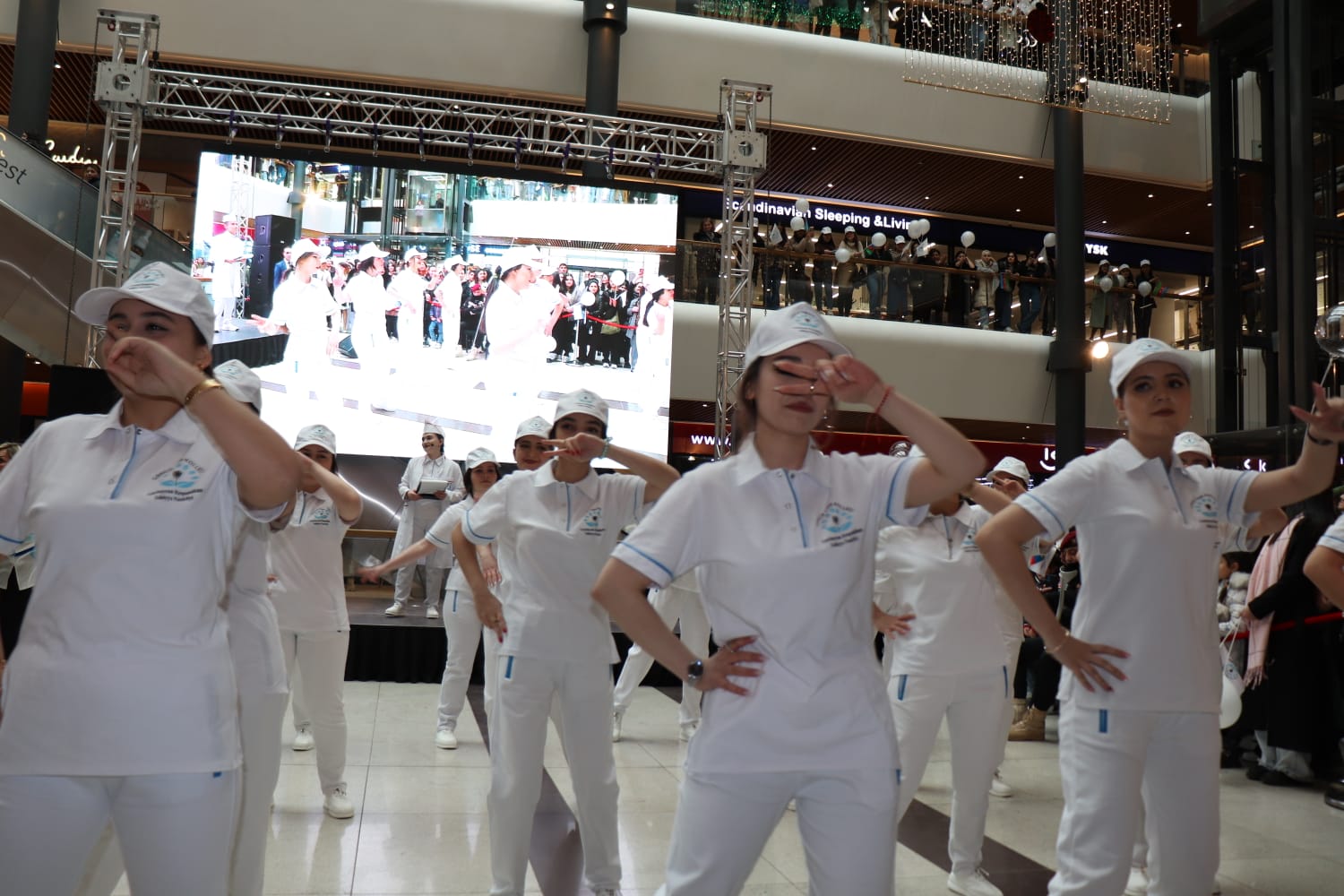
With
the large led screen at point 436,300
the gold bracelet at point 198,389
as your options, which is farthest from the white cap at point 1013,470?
the large led screen at point 436,300

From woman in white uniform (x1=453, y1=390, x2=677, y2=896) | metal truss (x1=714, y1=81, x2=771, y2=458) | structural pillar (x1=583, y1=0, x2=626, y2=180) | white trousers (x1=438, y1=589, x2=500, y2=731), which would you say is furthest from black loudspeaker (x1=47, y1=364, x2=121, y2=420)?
structural pillar (x1=583, y1=0, x2=626, y2=180)

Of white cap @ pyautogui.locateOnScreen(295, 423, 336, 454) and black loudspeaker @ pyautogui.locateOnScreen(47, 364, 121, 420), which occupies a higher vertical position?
black loudspeaker @ pyautogui.locateOnScreen(47, 364, 121, 420)

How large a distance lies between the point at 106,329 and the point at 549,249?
1151 cm

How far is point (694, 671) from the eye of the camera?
239 centimetres

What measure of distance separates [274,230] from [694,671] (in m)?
11.7

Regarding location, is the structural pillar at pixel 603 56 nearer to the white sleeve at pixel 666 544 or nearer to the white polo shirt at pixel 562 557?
the white polo shirt at pixel 562 557

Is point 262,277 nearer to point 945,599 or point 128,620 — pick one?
point 945,599

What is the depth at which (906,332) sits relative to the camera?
16.2 metres

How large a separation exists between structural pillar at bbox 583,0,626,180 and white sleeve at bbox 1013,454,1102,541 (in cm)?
1166

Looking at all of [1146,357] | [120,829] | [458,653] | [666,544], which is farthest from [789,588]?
[458,653]

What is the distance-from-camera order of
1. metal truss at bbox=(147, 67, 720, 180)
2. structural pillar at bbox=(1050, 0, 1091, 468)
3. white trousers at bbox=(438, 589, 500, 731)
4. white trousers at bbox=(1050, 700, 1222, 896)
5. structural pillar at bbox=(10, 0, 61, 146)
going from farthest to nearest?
structural pillar at bbox=(1050, 0, 1091, 468)
structural pillar at bbox=(10, 0, 61, 146)
metal truss at bbox=(147, 67, 720, 180)
white trousers at bbox=(438, 589, 500, 731)
white trousers at bbox=(1050, 700, 1222, 896)

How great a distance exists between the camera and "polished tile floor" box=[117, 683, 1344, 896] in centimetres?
438

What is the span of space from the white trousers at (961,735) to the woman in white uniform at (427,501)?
8.00 m

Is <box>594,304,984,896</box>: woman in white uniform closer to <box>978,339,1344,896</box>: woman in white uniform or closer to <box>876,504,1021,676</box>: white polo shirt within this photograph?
<box>978,339,1344,896</box>: woman in white uniform
